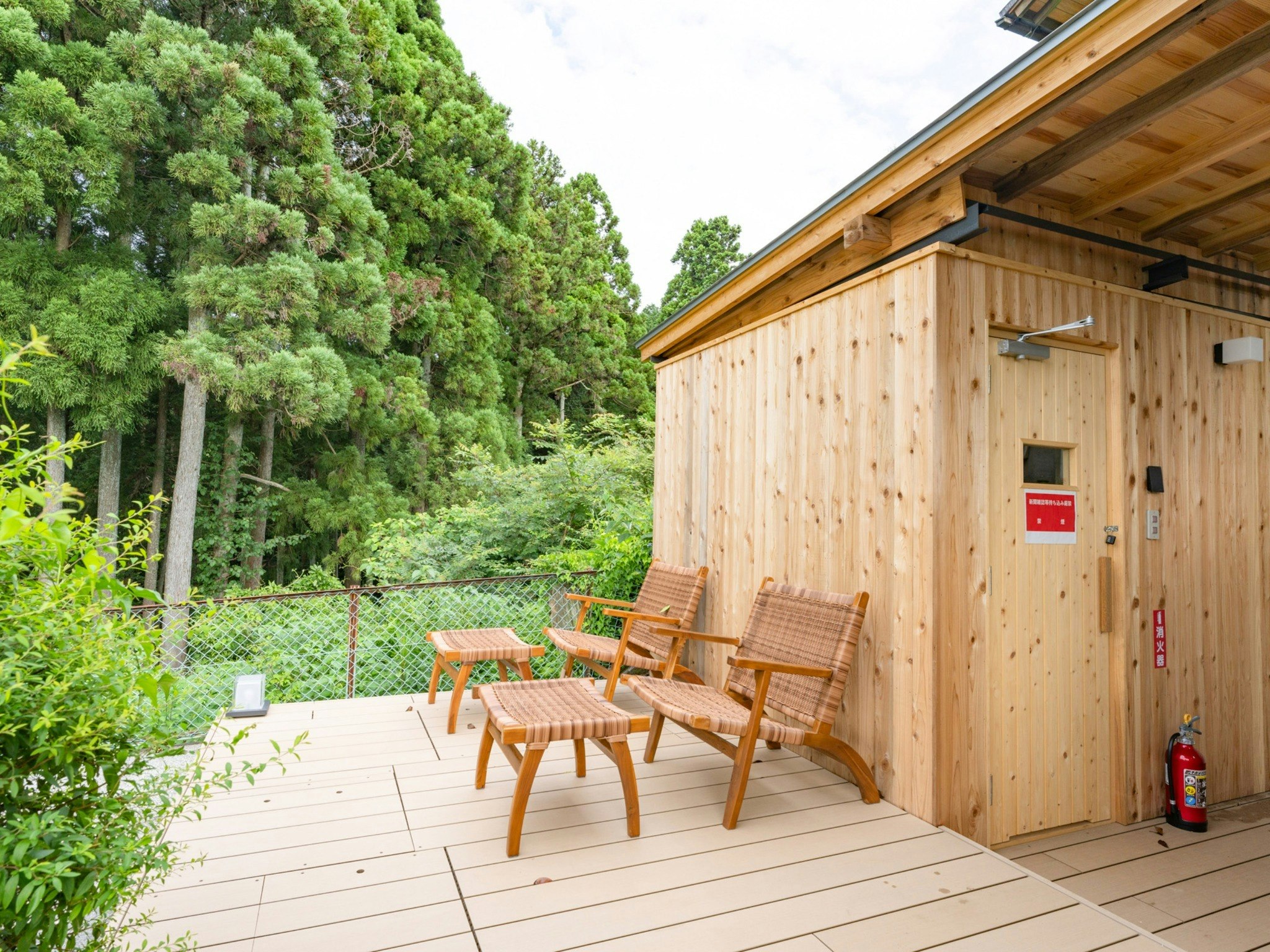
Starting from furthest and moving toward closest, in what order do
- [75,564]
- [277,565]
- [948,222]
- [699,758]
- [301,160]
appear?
1. [277,565]
2. [301,160]
3. [699,758]
4. [948,222]
5. [75,564]

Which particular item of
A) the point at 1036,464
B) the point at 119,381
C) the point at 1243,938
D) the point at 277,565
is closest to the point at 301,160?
the point at 119,381

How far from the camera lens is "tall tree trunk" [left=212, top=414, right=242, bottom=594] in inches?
403

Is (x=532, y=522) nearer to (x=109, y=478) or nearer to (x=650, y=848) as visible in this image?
(x=650, y=848)

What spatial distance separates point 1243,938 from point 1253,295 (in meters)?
3.29

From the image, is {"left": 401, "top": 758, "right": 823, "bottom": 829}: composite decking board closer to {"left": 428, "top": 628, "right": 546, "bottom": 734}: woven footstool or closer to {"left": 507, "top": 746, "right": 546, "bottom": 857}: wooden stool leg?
{"left": 507, "top": 746, "right": 546, "bottom": 857}: wooden stool leg

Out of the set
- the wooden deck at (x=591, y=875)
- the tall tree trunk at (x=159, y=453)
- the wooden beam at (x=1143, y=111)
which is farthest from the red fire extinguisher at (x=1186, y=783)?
the tall tree trunk at (x=159, y=453)

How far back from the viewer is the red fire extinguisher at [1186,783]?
3.02 meters

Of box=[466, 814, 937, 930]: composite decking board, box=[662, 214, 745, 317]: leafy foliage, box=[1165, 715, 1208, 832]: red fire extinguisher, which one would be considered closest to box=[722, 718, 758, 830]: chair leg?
box=[466, 814, 937, 930]: composite decking board

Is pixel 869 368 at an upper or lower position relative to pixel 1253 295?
lower

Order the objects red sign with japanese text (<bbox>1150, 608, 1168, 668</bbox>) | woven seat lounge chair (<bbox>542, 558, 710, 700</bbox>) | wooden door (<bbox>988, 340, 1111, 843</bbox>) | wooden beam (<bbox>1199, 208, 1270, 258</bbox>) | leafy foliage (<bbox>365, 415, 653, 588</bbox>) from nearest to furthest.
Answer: wooden door (<bbox>988, 340, 1111, 843</bbox>) < red sign with japanese text (<bbox>1150, 608, 1168, 668</bbox>) < wooden beam (<bbox>1199, 208, 1270, 258</bbox>) < woven seat lounge chair (<bbox>542, 558, 710, 700</bbox>) < leafy foliage (<bbox>365, 415, 653, 588</bbox>)

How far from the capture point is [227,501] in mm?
10258

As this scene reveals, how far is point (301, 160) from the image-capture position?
9.91 meters

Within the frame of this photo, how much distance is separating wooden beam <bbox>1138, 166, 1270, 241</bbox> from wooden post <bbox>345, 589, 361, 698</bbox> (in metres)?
4.92

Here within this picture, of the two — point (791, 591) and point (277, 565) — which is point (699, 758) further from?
point (277, 565)
